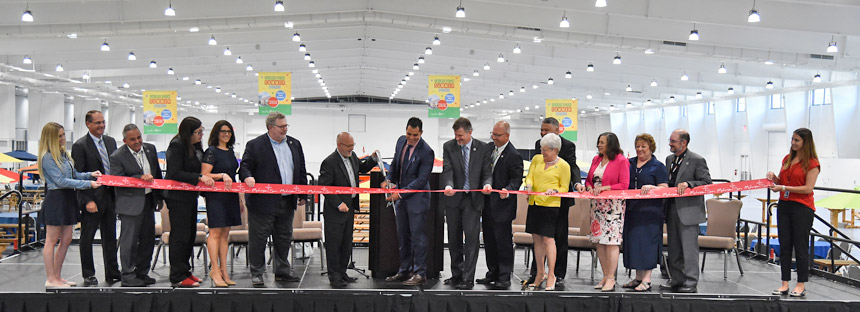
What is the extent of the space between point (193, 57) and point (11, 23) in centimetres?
662

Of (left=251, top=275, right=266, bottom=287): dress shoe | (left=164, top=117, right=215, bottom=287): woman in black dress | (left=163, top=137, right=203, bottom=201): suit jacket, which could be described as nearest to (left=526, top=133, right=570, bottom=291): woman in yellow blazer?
(left=251, top=275, right=266, bottom=287): dress shoe

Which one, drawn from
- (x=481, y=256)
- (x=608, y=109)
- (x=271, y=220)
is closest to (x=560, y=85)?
(x=608, y=109)

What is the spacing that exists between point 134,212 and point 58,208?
2.03 feet

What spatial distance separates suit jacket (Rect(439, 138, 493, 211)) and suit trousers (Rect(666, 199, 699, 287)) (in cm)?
179

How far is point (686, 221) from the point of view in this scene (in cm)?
561

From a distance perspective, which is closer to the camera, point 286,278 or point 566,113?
point 286,278

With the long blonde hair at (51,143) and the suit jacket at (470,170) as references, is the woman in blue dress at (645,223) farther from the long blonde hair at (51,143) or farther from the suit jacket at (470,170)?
the long blonde hair at (51,143)

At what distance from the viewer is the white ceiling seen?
1270 centimetres

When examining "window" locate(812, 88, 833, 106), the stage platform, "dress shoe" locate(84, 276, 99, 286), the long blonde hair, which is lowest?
the stage platform

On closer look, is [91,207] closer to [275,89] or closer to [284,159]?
[284,159]

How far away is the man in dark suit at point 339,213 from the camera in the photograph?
560 centimetres

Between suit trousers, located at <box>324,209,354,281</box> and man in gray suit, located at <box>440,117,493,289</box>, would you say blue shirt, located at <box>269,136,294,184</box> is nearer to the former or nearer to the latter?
suit trousers, located at <box>324,209,354,281</box>

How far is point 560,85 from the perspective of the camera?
2697cm

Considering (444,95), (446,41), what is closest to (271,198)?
(444,95)
